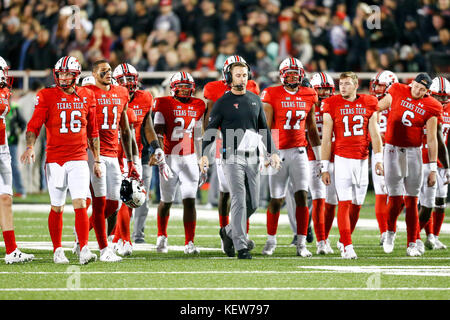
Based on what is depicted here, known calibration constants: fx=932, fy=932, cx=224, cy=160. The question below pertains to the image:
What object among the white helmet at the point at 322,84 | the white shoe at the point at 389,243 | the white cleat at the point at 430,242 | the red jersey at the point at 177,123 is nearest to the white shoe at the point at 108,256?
the red jersey at the point at 177,123

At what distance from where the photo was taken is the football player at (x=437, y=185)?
10.5 metres

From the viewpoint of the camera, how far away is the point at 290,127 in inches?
393

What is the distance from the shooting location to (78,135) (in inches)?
345

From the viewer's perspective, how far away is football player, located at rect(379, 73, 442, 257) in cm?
995

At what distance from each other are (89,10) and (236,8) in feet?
10.7

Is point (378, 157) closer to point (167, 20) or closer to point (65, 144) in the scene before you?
point (65, 144)

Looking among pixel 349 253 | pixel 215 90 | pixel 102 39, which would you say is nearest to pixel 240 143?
pixel 215 90

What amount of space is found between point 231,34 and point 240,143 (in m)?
9.78

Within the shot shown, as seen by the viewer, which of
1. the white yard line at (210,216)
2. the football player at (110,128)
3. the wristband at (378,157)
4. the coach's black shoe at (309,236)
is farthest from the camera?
the white yard line at (210,216)

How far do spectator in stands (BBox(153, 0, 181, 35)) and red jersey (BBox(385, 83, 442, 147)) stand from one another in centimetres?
1024

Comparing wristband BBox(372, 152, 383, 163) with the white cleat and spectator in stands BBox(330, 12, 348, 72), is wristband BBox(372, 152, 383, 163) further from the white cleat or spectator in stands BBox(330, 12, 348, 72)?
spectator in stands BBox(330, 12, 348, 72)

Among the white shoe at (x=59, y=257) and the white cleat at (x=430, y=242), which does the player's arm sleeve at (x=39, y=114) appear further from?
the white cleat at (x=430, y=242)

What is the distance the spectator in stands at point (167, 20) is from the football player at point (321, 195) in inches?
366

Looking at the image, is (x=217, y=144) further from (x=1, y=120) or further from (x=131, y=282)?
(x=131, y=282)
